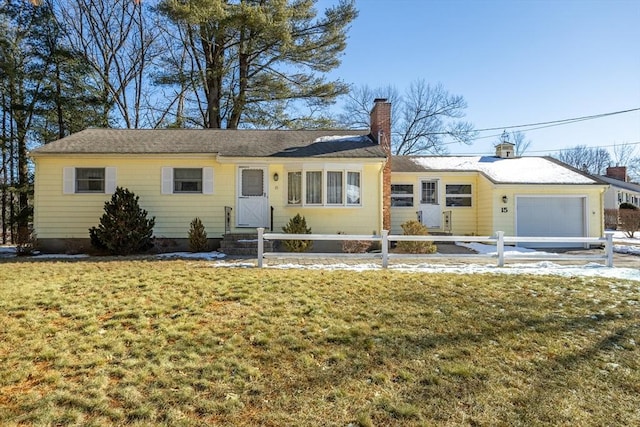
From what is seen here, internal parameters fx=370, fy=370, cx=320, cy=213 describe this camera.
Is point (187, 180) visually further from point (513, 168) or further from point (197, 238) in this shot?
point (513, 168)

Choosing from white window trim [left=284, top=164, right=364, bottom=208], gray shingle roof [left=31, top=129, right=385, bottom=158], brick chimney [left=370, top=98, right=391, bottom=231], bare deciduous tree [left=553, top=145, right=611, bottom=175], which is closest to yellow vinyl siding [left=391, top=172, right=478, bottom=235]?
brick chimney [left=370, top=98, right=391, bottom=231]

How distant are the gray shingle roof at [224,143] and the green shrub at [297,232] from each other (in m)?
2.30

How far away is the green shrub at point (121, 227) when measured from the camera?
36.8 ft

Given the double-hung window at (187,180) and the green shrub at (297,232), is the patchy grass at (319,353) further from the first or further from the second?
the double-hung window at (187,180)

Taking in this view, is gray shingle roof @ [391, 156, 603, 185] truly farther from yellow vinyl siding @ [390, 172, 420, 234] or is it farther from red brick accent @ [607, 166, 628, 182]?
red brick accent @ [607, 166, 628, 182]

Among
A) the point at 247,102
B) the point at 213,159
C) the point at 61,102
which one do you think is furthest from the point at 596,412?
the point at 61,102

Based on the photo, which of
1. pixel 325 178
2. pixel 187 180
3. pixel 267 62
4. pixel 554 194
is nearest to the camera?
pixel 325 178

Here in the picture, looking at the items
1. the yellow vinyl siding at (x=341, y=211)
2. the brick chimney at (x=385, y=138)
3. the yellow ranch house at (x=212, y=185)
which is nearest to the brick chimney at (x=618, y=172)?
the brick chimney at (x=385, y=138)

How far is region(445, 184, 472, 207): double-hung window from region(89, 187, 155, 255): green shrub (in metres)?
12.2

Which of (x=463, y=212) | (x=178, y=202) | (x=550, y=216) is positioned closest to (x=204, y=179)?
(x=178, y=202)

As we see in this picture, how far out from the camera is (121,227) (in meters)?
11.2

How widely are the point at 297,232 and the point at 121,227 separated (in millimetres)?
5335

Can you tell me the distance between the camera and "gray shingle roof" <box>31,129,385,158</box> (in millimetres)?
12469

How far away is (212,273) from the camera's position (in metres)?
7.68
